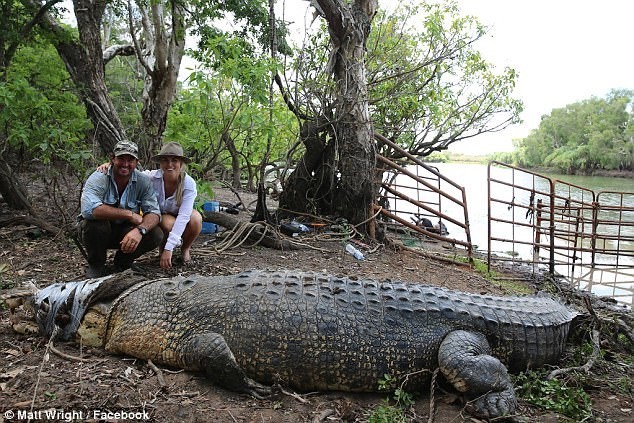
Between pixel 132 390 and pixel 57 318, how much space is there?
0.95 m

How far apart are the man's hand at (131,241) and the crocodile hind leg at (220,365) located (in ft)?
4.56

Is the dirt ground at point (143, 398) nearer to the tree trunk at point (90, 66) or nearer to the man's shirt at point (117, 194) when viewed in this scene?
the man's shirt at point (117, 194)

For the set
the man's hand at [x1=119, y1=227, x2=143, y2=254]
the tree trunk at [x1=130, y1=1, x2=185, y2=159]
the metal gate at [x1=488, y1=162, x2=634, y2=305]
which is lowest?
the metal gate at [x1=488, y1=162, x2=634, y2=305]

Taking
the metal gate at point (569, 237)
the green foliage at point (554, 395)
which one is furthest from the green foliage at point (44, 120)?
the metal gate at point (569, 237)

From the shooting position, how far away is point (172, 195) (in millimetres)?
4637

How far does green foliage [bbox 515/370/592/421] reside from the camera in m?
3.11

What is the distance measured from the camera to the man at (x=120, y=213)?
4.04 metres

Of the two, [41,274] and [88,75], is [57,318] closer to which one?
[41,274]

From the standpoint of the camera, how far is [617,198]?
2586cm

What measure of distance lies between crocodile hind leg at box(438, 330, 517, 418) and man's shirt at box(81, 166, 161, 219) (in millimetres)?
2862

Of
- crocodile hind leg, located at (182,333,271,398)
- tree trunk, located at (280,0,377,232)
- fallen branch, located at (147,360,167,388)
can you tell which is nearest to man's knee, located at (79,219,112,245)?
fallen branch, located at (147,360,167,388)

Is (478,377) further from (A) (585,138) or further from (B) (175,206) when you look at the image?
(A) (585,138)

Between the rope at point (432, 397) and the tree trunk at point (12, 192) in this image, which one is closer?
the rope at point (432, 397)

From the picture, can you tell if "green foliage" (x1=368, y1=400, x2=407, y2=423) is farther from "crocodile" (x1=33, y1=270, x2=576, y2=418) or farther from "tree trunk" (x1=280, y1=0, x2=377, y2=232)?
"tree trunk" (x1=280, y1=0, x2=377, y2=232)
